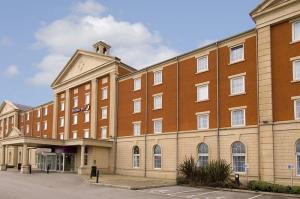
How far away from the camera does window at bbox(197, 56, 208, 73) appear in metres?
38.3

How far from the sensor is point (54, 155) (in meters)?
57.3

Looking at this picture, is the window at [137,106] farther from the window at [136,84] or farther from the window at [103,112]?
the window at [103,112]

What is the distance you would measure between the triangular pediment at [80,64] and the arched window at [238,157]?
22.7 metres

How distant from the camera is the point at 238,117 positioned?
3438 cm

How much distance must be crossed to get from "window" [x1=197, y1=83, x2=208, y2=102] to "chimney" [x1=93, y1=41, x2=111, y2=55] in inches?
803

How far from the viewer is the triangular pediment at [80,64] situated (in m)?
53.0

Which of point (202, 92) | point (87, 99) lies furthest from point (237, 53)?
point (87, 99)

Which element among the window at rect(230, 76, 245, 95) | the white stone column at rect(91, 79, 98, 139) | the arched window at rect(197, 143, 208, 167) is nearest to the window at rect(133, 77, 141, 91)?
the white stone column at rect(91, 79, 98, 139)

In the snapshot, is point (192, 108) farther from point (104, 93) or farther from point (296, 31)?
point (104, 93)

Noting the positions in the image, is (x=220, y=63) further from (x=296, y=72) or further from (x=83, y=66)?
(x=83, y=66)

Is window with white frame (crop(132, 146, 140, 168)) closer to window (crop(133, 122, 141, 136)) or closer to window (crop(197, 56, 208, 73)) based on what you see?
window (crop(133, 122, 141, 136))

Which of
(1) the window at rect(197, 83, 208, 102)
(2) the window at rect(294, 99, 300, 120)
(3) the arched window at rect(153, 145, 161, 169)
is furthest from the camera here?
(3) the arched window at rect(153, 145, 161, 169)

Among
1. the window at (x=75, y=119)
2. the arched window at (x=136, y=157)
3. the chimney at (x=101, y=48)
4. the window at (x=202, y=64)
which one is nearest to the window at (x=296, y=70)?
the window at (x=202, y=64)

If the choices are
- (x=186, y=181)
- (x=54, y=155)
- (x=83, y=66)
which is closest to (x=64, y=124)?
(x=54, y=155)
